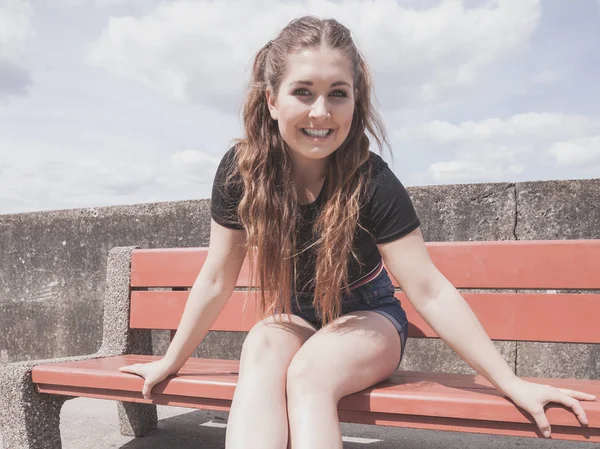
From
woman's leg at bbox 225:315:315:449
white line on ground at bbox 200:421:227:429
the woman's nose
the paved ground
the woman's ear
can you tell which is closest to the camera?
woman's leg at bbox 225:315:315:449

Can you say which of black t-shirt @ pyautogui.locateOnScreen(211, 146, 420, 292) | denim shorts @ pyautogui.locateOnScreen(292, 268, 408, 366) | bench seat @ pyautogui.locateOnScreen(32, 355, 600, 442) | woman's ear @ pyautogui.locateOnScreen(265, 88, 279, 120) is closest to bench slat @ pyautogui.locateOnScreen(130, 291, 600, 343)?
bench seat @ pyautogui.locateOnScreen(32, 355, 600, 442)

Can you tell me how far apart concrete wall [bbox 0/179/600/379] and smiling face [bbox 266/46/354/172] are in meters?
1.52

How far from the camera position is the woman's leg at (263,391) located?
5.32 ft

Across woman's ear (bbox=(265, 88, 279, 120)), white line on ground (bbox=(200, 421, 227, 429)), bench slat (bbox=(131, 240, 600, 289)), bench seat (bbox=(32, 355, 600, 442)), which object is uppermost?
woman's ear (bbox=(265, 88, 279, 120))

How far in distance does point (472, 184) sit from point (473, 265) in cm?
91

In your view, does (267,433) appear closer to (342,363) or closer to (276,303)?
(342,363)

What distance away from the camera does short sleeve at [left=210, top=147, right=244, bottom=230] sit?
212 centimetres

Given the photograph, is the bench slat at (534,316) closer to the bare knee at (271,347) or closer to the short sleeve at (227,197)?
the bare knee at (271,347)

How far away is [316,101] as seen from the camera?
75.1 inches

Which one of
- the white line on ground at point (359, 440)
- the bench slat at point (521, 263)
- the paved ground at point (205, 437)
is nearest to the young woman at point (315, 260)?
the bench slat at point (521, 263)

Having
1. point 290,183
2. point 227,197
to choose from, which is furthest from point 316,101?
point 227,197

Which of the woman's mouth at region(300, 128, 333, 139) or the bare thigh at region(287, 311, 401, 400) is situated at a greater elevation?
the woman's mouth at region(300, 128, 333, 139)

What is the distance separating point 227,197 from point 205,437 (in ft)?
5.10

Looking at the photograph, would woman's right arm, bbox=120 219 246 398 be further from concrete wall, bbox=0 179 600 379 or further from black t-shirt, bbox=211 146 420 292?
concrete wall, bbox=0 179 600 379
